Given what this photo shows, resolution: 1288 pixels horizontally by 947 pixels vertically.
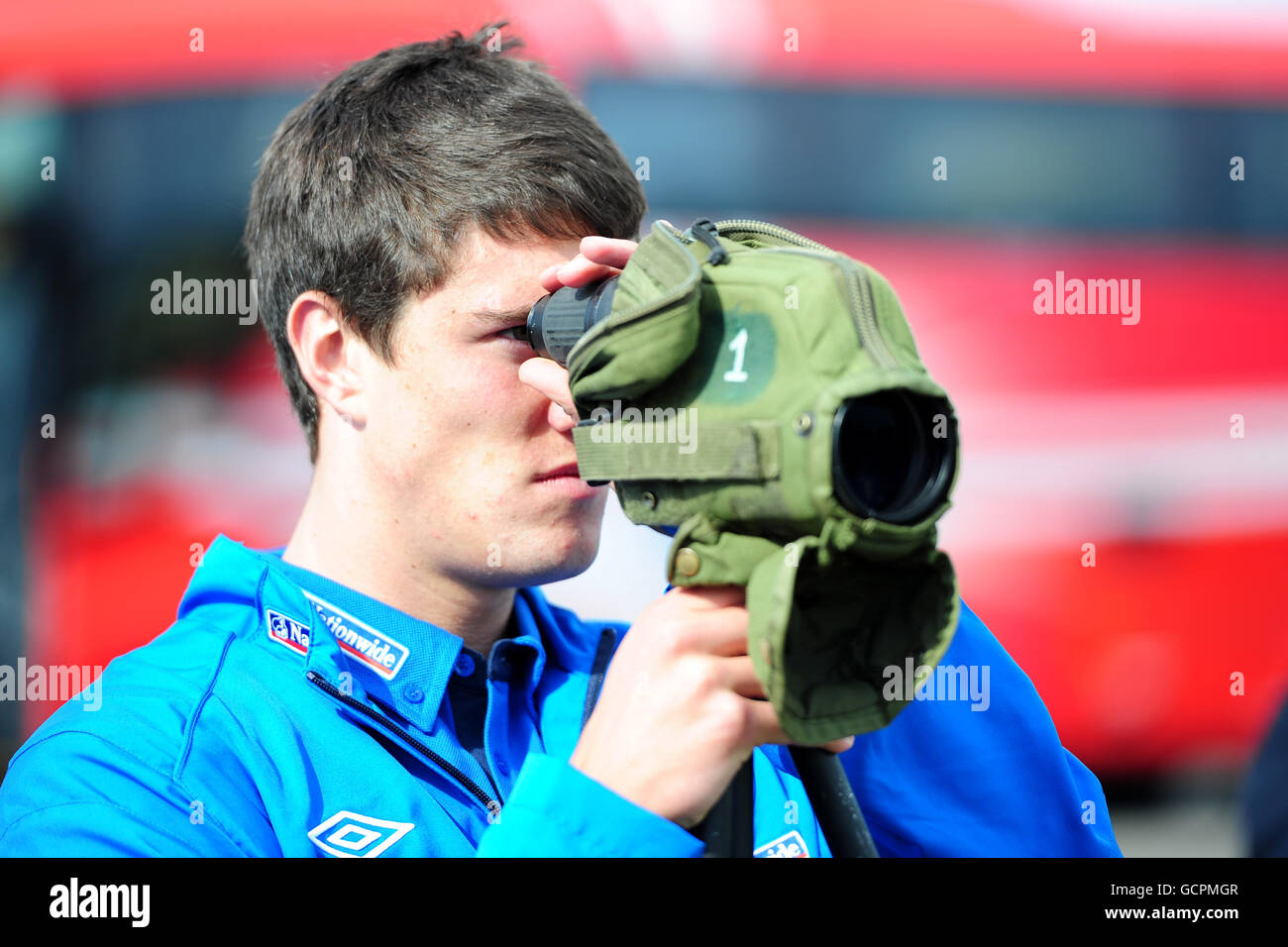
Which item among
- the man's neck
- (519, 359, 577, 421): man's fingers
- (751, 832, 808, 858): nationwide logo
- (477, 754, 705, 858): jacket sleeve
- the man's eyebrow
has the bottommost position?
(751, 832, 808, 858): nationwide logo

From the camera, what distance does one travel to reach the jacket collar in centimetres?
166

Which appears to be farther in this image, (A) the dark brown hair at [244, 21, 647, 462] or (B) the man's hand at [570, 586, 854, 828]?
(A) the dark brown hair at [244, 21, 647, 462]

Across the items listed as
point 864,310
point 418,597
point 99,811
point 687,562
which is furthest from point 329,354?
point 864,310

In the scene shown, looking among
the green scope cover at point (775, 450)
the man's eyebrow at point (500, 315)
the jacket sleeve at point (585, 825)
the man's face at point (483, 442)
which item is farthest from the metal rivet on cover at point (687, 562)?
the man's eyebrow at point (500, 315)

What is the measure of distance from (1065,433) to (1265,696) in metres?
1.51

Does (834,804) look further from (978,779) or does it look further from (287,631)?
(287,631)

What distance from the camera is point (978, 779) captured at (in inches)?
67.4

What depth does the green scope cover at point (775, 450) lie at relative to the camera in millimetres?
1174

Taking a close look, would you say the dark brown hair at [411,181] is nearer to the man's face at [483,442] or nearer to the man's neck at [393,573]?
the man's face at [483,442]

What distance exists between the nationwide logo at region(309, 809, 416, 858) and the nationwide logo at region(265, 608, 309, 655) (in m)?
0.25

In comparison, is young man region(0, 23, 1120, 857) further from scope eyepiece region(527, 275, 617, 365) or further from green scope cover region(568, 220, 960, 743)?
green scope cover region(568, 220, 960, 743)

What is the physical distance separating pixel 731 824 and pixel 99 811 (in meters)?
0.65

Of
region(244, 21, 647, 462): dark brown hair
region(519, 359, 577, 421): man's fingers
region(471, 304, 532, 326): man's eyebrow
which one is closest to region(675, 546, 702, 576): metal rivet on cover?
region(519, 359, 577, 421): man's fingers

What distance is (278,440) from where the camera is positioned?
5.04 meters
